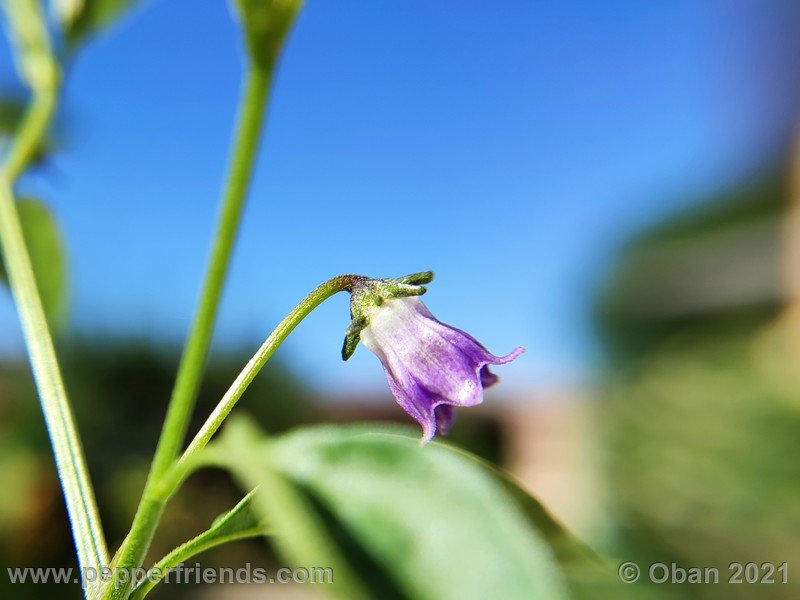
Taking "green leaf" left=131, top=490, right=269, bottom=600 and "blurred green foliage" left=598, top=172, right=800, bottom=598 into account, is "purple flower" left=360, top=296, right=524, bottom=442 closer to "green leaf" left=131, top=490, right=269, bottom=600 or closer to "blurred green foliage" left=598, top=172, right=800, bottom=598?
"green leaf" left=131, top=490, right=269, bottom=600

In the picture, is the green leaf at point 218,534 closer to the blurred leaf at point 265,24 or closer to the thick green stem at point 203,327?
the thick green stem at point 203,327

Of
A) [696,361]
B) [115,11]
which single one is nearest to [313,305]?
[115,11]

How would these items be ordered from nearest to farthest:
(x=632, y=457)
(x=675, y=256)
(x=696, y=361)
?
(x=632, y=457), (x=696, y=361), (x=675, y=256)

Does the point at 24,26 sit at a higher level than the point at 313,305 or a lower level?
higher

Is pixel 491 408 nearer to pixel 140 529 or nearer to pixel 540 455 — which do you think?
pixel 540 455

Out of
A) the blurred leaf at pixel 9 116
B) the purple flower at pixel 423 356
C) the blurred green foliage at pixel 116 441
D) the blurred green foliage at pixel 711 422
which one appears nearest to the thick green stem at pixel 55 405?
the purple flower at pixel 423 356

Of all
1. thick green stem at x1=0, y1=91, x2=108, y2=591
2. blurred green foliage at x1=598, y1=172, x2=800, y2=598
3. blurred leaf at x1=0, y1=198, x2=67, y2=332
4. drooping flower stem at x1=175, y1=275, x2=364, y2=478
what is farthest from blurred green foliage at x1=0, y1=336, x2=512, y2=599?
drooping flower stem at x1=175, y1=275, x2=364, y2=478

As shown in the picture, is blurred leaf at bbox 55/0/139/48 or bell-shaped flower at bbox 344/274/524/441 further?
blurred leaf at bbox 55/0/139/48
